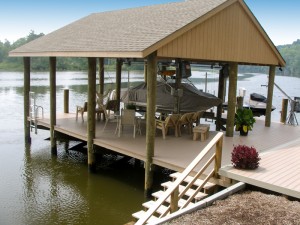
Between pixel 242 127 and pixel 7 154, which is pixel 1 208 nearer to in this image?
pixel 7 154

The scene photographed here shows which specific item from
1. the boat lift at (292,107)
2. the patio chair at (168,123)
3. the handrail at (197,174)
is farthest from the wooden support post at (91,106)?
the boat lift at (292,107)

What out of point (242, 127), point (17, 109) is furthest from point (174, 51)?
point (17, 109)

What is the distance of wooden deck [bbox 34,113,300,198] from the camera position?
22.6ft

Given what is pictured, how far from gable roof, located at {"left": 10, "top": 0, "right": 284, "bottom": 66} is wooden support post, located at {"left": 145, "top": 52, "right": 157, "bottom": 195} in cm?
42

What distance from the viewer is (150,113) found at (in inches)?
329

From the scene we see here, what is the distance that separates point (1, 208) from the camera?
850cm

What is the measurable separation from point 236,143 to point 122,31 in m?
4.77

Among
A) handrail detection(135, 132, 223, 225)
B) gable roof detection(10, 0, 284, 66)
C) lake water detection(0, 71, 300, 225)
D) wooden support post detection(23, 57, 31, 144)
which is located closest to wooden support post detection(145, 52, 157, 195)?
gable roof detection(10, 0, 284, 66)

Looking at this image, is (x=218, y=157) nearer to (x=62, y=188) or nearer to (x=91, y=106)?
(x=91, y=106)

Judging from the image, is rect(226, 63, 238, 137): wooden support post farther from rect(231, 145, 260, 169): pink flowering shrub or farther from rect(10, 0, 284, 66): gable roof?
rect(231, 145, 260, 169): pink flowering shrub

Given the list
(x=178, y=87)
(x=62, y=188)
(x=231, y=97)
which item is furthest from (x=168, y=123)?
(x=62, y=188)

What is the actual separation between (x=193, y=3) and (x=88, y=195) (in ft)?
22.5

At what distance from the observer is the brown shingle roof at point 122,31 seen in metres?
8.67

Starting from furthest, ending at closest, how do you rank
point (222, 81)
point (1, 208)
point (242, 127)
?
point (222, 81) → point (242, 127) → point (1, 208)
